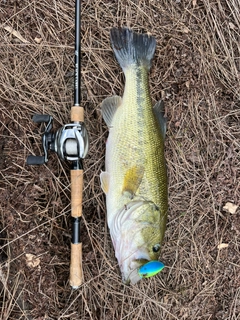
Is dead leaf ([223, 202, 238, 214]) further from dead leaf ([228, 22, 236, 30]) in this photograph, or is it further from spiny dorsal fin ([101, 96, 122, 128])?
dead leaf ([228, 22, 236, 30])

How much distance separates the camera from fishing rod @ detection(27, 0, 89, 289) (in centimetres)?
256

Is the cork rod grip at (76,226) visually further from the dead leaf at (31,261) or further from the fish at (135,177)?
the dead leaf at (31,261)

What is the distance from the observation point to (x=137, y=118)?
2.79m

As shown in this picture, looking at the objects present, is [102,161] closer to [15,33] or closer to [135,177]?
[135,177]

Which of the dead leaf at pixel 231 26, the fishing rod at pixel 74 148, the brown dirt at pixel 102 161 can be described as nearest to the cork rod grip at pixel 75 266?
the fishing rod at pixel 74 148

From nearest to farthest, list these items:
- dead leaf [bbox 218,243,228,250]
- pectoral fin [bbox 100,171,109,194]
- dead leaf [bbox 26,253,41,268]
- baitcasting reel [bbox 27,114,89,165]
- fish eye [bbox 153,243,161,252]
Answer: baitcasting reel [bbox 27,114,89,165] → fish eye [bbox 153,243,161,252] → pectoral fin [bbox 100,171,109,194] → dead leaf [bbox 26,253,41,268] → dead leaf [bbox 218,243,228,250]

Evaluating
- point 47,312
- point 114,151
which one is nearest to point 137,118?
point 114,151

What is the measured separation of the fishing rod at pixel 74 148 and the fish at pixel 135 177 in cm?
23

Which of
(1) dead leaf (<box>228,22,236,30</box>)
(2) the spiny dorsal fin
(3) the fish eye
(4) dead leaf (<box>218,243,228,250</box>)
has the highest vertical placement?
(1) dead leaf (<box>228,22,236,30</box>)

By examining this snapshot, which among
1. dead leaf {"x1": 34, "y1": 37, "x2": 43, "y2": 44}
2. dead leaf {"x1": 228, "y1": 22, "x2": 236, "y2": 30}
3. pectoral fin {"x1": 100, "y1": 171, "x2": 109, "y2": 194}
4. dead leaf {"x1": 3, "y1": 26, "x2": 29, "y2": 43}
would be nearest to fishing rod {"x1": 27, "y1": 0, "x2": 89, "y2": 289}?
pectoral fin {"x1": 100, "y1": 171, "x2": 109, "y2": 194}

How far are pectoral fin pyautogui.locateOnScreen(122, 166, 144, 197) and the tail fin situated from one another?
35.7 inches

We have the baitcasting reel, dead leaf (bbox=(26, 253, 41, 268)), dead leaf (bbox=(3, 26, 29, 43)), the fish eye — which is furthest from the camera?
dead leaf (bbox=(3, 26, 29, 43))

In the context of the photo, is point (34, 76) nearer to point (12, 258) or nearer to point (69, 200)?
point (69, 200)

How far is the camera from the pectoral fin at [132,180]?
2695 millimetres
